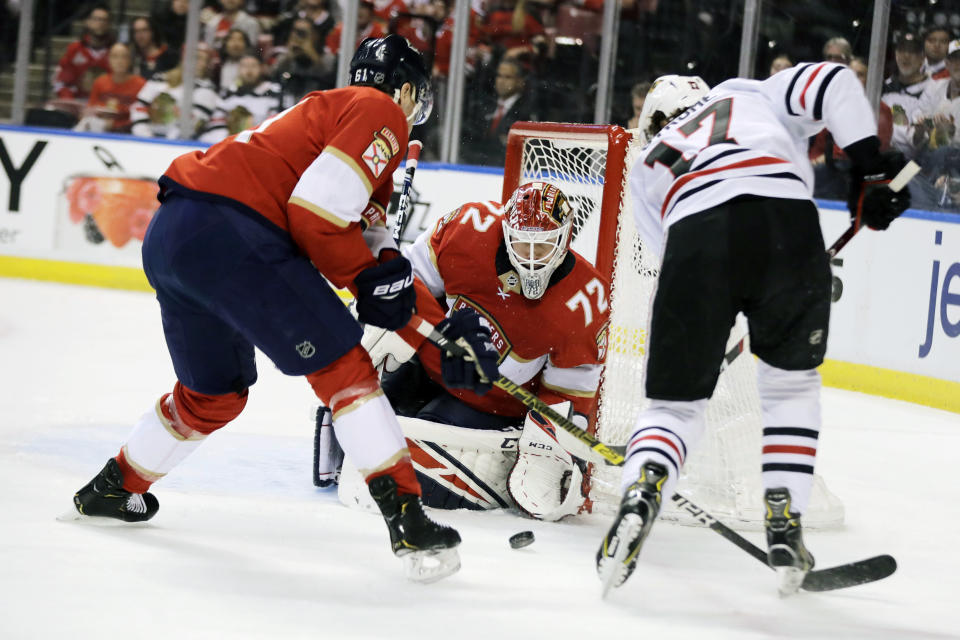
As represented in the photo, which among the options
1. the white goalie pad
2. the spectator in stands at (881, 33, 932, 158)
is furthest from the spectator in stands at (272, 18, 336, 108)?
the white goalie pad

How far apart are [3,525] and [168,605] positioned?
1.96 ft

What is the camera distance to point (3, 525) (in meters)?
2.27

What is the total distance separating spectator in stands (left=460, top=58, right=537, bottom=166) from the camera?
7055mm

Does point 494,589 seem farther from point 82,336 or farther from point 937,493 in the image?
point 82,336

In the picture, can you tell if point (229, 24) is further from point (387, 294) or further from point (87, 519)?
point (387, 294)

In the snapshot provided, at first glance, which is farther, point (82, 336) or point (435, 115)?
point (435, 115)

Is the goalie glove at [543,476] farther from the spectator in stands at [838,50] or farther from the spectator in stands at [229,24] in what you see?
the spectator in stands at [229,24]

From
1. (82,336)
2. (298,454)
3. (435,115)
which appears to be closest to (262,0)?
(435,115)

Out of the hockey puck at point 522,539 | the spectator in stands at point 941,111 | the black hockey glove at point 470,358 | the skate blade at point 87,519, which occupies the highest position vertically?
the spectator in stands at point 941,111

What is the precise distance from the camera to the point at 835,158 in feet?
19.6

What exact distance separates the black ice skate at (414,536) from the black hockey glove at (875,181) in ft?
3.21

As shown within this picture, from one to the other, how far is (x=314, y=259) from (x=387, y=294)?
15 centimetres

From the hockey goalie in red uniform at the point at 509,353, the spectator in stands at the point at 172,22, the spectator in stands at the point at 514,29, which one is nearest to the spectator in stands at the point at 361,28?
the spectator in stands at the point at 514,29

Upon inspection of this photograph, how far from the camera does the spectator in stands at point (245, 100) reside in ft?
25.1
